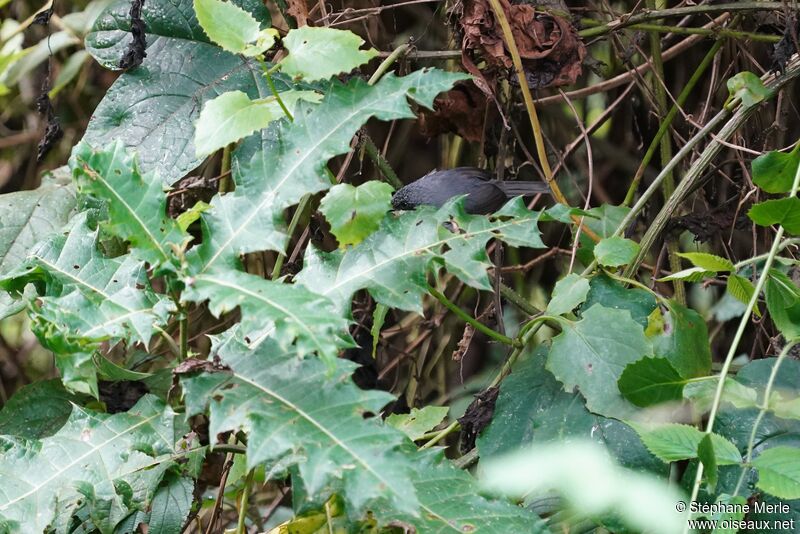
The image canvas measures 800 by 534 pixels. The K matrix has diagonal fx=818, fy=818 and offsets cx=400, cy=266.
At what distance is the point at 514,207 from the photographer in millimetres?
1392

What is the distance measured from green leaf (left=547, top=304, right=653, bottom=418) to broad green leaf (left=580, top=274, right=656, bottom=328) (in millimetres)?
157

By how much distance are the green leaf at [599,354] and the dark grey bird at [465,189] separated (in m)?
1.12

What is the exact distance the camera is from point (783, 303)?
1.49 m

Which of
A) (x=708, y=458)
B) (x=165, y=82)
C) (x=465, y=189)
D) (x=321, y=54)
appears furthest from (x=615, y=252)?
(x=165, y=82)

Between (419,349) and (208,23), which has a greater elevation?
(208,23)

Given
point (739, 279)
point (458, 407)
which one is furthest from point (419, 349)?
point (739, 279)

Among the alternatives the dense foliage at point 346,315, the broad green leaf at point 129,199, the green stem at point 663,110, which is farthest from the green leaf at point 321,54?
the green stem at point 663,110

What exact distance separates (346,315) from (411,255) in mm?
146

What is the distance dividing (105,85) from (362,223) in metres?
2.38

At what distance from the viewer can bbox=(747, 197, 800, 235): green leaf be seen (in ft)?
4.51

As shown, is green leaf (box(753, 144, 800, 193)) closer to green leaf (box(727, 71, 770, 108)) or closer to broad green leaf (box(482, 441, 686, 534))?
green leaf (box(727, 71, 770, 108))

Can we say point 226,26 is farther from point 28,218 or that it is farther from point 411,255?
point 28,218

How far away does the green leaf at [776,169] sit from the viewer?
1.49m

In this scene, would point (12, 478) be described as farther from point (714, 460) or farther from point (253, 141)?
point (714, 460)
